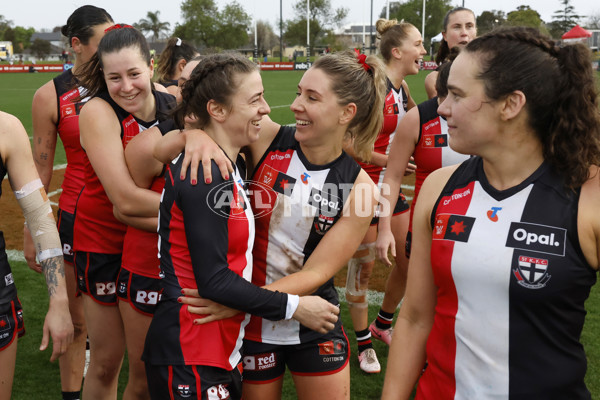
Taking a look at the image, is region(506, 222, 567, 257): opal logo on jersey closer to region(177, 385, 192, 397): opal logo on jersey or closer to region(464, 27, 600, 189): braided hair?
region(464, 27, 600, 189): braided hair

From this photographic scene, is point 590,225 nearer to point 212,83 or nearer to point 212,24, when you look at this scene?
point 212,83

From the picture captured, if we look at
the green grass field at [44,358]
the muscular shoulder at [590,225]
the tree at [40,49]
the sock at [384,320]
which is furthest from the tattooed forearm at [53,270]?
the tree at [40,49]

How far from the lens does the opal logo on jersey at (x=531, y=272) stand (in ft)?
5.79

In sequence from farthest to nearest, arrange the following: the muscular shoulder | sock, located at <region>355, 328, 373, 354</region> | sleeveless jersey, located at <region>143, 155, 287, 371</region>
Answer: sock, located at <region>355, 328, 373, 354</region>, sleeveless jersey, located at <region>143, 155, 287, 371</region>, the muscular shoulder

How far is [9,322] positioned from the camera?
259 centimetres

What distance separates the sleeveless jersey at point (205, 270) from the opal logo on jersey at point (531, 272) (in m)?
0.95

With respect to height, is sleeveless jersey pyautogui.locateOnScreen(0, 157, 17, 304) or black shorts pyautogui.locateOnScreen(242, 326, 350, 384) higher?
sleeveless jersey pyautogui.locateOnScreen(0, 157, 17, 304)

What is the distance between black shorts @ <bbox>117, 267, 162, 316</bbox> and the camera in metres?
3.17

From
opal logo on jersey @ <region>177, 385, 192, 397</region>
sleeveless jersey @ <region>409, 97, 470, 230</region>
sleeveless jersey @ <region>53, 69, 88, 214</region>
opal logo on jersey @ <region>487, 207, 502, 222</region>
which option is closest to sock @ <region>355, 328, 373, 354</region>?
sleeveless jersey @ <region>409, 97, 470, 230</region>

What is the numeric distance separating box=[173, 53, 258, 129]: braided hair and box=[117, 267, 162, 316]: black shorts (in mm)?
1067

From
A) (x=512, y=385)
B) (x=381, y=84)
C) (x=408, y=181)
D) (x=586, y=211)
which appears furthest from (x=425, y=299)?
(x=408, y=181)

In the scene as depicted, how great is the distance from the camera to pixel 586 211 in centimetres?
176

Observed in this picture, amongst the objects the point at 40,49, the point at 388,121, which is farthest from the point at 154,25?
the point at 388,121

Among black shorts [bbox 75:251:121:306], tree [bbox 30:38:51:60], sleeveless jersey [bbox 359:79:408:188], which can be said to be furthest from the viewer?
tree [bbox 30:38:51:60]
